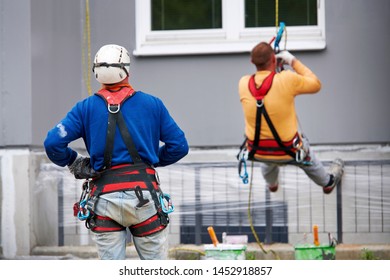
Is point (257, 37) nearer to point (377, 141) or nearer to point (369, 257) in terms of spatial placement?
point (377, 141)

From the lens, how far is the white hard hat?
5328 millimetres

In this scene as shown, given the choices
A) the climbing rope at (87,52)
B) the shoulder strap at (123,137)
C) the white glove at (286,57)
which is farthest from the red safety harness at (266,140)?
the shoulder strap at (123,137)

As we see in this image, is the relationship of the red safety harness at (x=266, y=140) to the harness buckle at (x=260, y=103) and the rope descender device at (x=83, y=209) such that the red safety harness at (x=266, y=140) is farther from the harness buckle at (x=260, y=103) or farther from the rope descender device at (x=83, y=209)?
the rope descender device at (x=83, y=209)

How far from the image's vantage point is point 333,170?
7578mm

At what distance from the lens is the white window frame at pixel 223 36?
24.2ft

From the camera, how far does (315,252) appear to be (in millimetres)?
7176

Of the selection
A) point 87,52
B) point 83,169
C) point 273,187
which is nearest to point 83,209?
point 83,169

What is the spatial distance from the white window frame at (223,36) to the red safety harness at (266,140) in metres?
0.58

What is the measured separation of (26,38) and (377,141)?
90.4 inches

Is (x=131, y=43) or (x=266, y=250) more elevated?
(x=131, y=43)

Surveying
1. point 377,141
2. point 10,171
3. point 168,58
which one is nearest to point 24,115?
point 10,171

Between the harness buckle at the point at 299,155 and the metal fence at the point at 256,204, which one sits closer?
the harness buckle at the point at 299,155

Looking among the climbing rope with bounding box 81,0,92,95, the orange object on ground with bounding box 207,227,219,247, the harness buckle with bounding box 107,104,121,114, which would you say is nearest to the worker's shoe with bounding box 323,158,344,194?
the orange object on ground with bounding box 207,227,219,247

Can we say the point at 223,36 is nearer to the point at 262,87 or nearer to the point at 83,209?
the point at 262,87
